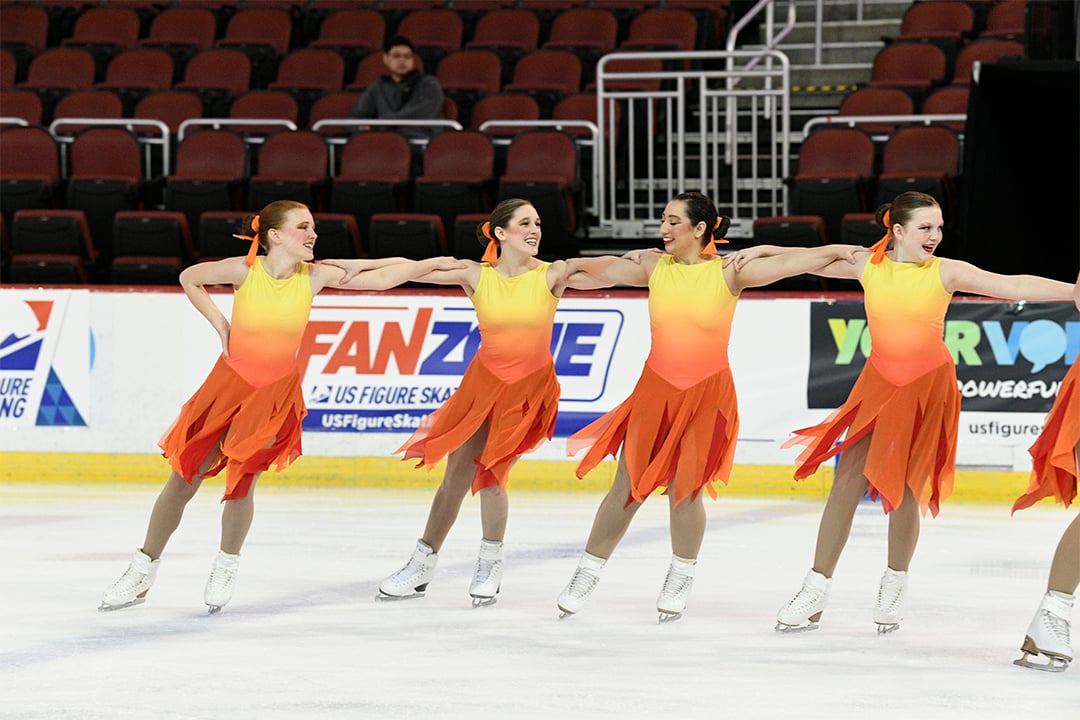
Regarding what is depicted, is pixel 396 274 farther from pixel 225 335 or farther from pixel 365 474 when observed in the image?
pixel 365 474

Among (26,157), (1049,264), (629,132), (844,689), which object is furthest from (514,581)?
(26,157)

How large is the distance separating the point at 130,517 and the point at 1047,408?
462 centimetres

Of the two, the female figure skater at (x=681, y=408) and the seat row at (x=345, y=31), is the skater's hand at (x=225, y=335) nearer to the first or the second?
the female figure skater at (x=681, y=408)

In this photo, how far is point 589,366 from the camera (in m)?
8.66

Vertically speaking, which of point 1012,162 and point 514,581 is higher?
point 1012,162

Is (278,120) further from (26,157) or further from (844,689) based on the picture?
(844,689)

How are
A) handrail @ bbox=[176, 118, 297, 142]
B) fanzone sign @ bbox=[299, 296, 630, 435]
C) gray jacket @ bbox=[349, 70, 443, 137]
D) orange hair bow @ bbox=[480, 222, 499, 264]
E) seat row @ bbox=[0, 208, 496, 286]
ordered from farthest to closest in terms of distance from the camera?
handrail @ bbox=[176, 118, 297, 142] → gray jacket @ bbox=[349, 70, 443, 137] → seat row @ bbox=[0, 208, 496, 286] → fanzone sign @ bbox=[299, 296, 630, 435] → orange hair bow @ bbox=[480, 222, 499, 264]

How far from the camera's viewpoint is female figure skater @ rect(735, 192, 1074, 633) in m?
5.02

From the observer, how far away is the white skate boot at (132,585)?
536 centimetres

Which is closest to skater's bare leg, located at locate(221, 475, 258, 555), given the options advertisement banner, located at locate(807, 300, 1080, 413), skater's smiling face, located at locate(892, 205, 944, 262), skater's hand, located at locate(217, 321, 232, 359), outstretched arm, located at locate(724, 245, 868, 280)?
skater's hand, located at locate(217, 321, 232, 359)

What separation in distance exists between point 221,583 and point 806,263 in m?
2.20

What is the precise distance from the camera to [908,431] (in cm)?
503

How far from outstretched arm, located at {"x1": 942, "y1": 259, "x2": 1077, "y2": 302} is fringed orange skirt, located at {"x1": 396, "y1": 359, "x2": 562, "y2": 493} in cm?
143

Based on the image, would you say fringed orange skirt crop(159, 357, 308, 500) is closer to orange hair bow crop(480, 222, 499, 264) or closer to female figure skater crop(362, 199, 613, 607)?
female figure skater crop(362, 199, 613, 607)
